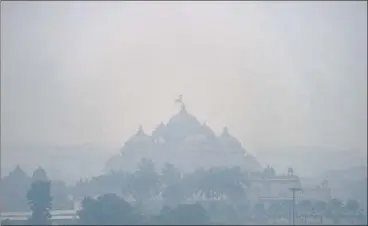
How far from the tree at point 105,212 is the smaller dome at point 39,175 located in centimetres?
92

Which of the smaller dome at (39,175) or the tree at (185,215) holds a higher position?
the smaller dome at (39,175)

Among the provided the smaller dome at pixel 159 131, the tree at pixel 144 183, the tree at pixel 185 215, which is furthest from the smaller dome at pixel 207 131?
the tree at pixel 185 215

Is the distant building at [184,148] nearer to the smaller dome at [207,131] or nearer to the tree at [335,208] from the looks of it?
the smaller dome at [207,131]

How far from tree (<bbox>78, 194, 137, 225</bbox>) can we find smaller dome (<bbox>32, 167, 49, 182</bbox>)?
3.01ft

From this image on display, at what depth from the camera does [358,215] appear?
12000 mm

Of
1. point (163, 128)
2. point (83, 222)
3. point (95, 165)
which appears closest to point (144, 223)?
point (83, 222)

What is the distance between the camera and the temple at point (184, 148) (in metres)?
13.4

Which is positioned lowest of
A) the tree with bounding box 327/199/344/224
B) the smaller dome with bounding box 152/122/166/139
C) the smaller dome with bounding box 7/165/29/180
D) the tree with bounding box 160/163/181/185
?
the tree with bounding box 327/199/344/224

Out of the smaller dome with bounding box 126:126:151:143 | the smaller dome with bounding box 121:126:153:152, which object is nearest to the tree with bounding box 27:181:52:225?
the smaller dome with bounding box 121:126:153:152

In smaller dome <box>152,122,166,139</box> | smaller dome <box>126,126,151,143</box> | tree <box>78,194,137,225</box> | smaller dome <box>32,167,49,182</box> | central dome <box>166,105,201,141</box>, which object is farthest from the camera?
smaller dome <box>152,122,166,139</box>

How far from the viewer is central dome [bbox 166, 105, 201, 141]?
45.4 ft

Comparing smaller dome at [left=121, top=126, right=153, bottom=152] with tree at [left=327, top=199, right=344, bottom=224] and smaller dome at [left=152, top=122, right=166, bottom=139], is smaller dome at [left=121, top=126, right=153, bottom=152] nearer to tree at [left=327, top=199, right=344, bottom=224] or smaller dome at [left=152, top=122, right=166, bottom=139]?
smaller dome at [left=152, top=122, right=166, bottom=139]

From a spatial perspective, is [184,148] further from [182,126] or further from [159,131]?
[159,131]

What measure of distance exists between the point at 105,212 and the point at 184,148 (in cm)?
365
